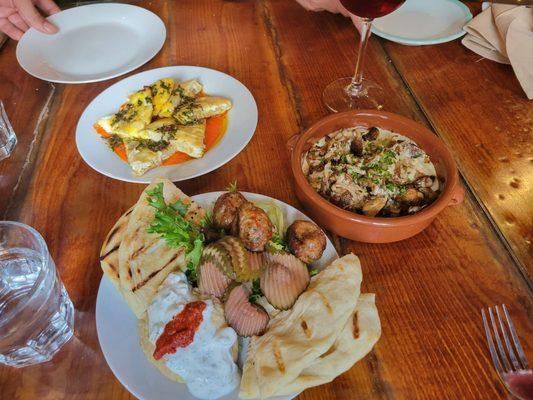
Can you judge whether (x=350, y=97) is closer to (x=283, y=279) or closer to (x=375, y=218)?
(x=375, y=218)

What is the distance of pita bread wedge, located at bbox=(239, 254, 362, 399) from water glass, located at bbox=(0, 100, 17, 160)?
1065 millimetres

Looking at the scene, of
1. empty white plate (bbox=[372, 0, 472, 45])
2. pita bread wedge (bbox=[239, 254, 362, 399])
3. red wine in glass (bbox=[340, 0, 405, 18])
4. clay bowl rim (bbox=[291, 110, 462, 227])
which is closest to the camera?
pita bread wedge (bbox=[239, 254, 362, 399])

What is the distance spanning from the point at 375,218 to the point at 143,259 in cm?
55

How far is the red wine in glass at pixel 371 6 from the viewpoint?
1.21 m

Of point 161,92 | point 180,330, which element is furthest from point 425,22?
point 180,330

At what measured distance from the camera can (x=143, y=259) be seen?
3.23ft

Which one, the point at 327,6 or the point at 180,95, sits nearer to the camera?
the point at 180,95

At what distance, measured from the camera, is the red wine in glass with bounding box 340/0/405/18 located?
121 cm

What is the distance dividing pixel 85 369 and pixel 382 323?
68 cm

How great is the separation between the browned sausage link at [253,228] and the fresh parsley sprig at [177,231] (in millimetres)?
101

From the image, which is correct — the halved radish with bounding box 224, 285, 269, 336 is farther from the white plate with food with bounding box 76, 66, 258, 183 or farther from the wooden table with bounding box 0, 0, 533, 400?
the white plate with food with bounding box 76, 66, 258, 183

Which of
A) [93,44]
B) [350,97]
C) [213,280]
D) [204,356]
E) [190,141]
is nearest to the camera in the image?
[204,356]

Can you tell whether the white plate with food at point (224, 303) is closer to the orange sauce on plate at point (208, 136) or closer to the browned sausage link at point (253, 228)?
the browned sausage link at point (253, 228)

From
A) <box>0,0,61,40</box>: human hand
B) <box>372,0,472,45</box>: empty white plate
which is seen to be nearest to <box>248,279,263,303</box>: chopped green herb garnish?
<box>372,0,472,45</box>: empty white plate
